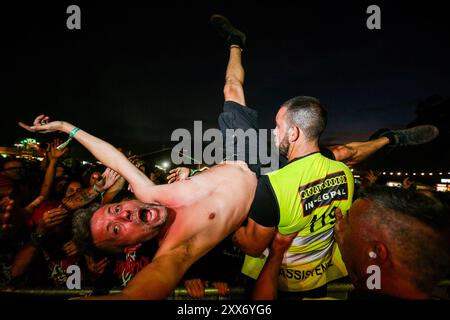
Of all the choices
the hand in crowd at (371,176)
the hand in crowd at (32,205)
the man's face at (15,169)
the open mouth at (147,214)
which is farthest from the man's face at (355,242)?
the hand in crowd at (371,176)

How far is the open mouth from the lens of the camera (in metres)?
2.60

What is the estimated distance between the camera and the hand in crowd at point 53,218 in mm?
2871

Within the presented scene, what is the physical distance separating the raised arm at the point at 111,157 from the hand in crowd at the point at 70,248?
122 cm

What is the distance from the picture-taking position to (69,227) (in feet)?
10.0

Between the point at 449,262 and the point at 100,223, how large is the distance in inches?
125

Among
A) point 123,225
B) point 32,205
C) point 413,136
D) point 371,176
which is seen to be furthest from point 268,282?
point 371,176

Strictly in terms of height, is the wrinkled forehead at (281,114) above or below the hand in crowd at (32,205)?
above

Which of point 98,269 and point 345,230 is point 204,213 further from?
point 98,269

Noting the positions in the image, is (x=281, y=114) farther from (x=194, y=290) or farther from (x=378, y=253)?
(x=194, y=290)

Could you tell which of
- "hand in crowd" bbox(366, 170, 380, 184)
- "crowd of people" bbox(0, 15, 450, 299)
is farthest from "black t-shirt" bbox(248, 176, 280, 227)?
"hand in crowd" bbox(366, 170, 380, 184)

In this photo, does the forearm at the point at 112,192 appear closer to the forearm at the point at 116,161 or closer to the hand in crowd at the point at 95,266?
the hand in crowd at the point at 95,266

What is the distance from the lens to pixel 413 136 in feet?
9.84

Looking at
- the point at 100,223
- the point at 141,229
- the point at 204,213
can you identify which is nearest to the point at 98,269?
the point at 100,223

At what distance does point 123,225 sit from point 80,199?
49.9 inches
